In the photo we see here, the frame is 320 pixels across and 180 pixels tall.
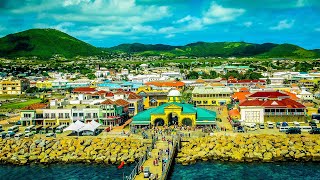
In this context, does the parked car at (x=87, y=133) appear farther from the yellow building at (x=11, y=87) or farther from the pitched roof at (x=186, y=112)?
the yellow building at (x=11, y=87)

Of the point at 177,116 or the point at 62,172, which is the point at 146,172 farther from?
the point at 177,116

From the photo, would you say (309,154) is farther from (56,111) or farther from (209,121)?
(56,111)

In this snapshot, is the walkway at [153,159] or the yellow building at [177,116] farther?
the yellow building at [177,116]

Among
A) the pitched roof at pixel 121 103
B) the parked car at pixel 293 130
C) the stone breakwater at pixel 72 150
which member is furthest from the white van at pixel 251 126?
the pitched roof at pixel 121 103

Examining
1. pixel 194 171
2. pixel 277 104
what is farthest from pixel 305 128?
pixel 194 171

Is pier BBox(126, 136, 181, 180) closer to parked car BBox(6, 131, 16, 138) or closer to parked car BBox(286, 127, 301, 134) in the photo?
parked car BBox(286, 127, 301, 134)

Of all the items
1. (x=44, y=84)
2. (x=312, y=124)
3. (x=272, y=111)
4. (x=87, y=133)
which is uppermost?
(x=44, y=84)

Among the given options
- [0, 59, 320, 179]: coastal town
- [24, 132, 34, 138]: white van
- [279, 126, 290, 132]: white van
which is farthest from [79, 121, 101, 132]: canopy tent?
[279, 126, 290, 132]: white van

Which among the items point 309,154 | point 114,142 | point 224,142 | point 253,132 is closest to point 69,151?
point 114,142
